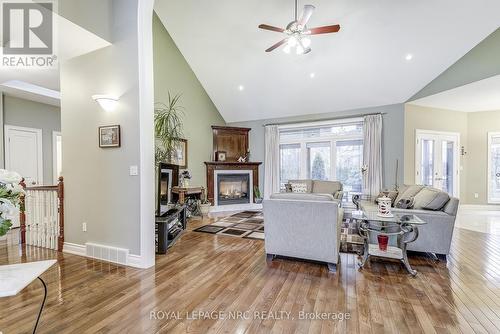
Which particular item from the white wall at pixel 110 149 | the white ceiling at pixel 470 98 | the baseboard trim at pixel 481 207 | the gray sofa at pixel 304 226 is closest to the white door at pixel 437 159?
the baseboard trim at pixel 481 207

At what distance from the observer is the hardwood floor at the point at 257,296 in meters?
1.77

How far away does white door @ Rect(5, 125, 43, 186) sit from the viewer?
4.71 metres

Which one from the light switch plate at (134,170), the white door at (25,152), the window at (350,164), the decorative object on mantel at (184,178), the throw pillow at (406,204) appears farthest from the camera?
the window at (350,164)

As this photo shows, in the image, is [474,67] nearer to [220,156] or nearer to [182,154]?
[220,156]

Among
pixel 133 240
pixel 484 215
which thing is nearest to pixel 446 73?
pixel 484 215

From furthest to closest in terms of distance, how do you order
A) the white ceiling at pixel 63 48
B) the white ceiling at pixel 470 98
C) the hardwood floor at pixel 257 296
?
the white ceiling at pixel 470 98
the white ceiling at pixel 63 48
the hardwood floor at pixel 257 296

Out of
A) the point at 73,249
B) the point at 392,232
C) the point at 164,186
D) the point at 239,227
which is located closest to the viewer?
the point at 392,232

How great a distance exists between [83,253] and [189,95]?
13.8 ft

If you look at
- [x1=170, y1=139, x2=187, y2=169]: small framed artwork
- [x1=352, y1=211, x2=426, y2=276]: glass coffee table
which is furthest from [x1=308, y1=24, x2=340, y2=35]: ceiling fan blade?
[x1=170, y1=139, x2=187, y2=169]: small framed artwork

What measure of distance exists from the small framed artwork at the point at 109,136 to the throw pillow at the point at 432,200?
4081 millimetres

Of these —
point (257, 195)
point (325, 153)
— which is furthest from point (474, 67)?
point (257, 195)

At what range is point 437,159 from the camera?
6102 millimetres

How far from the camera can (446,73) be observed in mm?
4828

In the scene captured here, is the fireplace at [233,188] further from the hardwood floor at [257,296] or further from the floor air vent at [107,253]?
the floor air vent at [107,253]
